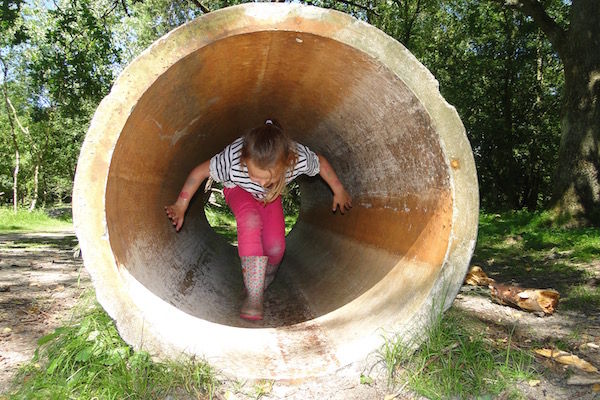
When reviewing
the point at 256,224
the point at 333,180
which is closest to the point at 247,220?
the point at 256,224

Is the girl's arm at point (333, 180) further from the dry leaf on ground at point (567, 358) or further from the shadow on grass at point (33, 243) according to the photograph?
the shadow on grass at point (33, 243)

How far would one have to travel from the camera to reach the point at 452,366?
2.43 meters

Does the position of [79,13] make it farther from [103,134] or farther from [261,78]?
[103,134]

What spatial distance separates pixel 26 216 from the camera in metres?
15.7

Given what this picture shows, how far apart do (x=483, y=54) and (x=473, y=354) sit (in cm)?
1690

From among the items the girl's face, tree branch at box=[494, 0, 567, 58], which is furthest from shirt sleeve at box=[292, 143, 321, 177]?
tree branch at box=[494, 0, 567, 58]

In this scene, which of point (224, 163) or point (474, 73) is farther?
point (474, 73)

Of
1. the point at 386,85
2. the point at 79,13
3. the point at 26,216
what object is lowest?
the point at 26,216

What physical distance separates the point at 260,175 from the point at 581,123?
21.4 ft

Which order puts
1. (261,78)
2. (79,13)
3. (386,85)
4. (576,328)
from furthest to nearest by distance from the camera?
(79,13) → (261,78) → (576,328) → (386,85)

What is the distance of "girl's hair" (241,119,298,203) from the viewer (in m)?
3.04

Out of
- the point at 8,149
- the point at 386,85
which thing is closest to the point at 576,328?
the point at 386,85

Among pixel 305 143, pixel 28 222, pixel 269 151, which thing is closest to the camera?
pixel 269 151

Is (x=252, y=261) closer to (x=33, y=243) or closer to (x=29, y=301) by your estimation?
(x=29, y=301)
